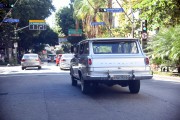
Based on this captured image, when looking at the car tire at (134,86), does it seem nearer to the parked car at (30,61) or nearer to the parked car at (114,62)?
the parked car at (114,62)

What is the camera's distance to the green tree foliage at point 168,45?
20188 mm

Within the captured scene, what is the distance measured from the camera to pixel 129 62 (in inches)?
431

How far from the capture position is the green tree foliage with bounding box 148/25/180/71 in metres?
20.2

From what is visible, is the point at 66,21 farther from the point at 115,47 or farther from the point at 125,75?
the point at 125,75

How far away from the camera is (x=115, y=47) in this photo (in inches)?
460

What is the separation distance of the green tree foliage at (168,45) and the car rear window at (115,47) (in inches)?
350

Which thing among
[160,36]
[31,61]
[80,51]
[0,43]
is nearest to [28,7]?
[0,43]

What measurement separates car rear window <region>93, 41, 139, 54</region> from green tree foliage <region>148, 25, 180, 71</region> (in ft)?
29.2

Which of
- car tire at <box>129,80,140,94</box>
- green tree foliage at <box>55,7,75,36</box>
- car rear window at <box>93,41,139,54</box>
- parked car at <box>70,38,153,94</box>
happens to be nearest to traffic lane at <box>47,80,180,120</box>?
car tire at <box>129,80,140,94</box>

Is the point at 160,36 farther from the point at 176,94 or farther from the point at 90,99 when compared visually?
the point at 90,99

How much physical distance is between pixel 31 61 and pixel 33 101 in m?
21.0

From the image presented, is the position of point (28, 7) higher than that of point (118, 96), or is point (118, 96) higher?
point (28, 7)

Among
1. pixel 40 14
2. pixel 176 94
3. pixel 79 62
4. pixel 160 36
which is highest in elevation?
pixel 40 14

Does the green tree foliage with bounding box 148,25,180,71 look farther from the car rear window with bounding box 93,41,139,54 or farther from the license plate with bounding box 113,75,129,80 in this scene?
the license plate with bounding box 113,75,129,80
